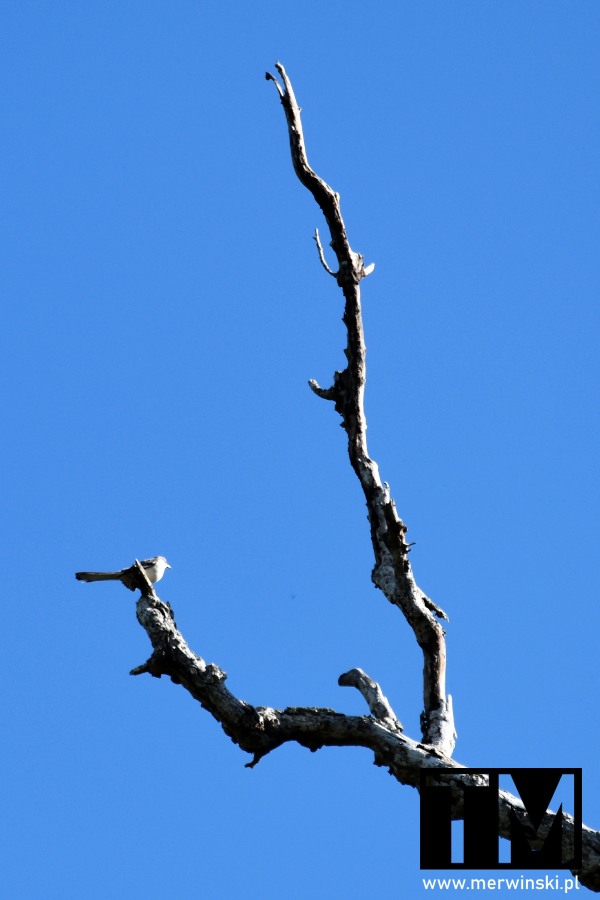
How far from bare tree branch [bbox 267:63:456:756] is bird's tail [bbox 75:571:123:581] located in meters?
1.78

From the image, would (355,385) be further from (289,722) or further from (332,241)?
(289,722)

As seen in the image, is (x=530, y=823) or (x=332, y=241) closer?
(x=530, y=823)

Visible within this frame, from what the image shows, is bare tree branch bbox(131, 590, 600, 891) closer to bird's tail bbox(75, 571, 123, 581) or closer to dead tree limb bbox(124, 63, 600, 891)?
dead tree limb bbox(124, 63, 600, 891)

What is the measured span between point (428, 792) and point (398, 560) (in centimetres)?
175

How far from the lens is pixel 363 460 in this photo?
334 inches

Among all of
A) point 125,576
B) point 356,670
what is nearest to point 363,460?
point 356,670

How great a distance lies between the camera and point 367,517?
8.44 m

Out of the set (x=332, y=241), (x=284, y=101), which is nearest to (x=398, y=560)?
(x=332, y=241)

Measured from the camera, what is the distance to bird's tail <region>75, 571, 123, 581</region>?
803cm

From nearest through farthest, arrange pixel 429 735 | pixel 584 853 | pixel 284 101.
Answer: pixel 584 853 → pixel 429 735 → pixel 284 101

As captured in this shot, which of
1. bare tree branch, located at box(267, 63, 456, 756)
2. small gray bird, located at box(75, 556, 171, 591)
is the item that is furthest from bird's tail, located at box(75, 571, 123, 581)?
bare tree branch, located at box(267, 63, 456, 756)

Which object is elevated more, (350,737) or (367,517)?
(367,517)

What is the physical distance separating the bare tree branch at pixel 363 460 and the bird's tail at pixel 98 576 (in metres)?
1.78

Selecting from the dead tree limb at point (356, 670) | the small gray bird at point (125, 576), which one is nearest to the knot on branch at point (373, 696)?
the dead tree limb at point (356, 670)
